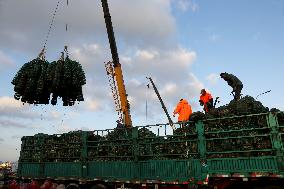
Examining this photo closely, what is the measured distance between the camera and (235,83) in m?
10.4

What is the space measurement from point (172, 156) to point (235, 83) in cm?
362

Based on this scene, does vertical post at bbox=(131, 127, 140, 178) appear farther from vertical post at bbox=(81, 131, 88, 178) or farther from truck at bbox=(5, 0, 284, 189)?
vertical post at bbox=(81, 131, 88, 178)

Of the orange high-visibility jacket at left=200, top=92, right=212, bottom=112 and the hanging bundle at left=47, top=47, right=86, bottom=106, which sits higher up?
the hanging bundle at left=47, top=47, right=86, bottom=106

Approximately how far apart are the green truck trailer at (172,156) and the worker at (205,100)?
295 centimetres

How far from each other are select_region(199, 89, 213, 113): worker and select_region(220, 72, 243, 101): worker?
104 centimetres

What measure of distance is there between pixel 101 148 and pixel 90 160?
21.8 inches

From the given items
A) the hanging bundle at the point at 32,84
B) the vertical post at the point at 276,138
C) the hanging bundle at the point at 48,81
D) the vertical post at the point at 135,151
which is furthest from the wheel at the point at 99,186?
the vertical post at the point at 276,138

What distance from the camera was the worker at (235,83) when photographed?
1029 cm

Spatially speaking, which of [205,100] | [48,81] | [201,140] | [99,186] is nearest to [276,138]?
[201,140]

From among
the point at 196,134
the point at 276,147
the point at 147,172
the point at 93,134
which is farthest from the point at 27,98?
the point at 276,147

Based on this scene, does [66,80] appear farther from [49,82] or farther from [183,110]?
[183,110]

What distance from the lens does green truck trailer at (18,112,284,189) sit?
7051 millimetres

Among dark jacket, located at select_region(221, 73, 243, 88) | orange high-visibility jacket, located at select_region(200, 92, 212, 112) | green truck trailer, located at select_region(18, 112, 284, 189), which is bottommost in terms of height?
→ green truck trailer, located at select_region(18, 112, 284, 189)

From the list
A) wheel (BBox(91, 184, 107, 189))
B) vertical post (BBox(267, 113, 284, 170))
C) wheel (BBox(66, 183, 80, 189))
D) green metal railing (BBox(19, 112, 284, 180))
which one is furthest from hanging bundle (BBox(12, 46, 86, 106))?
vertical post (BBox(267, 113, 284, 170))
